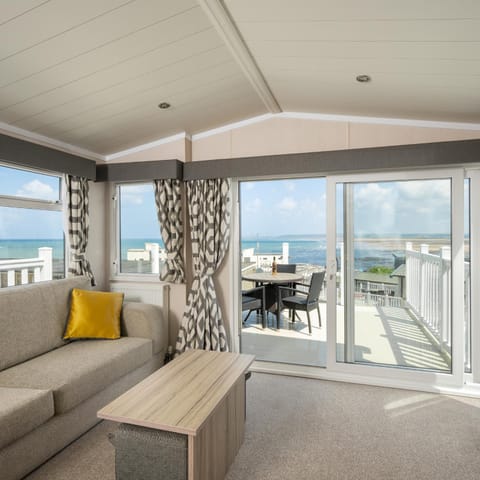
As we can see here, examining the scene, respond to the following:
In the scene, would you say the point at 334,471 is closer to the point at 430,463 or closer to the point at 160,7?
the point at 430,463

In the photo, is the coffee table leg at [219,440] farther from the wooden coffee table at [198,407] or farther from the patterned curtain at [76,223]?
the patterned curtain at [76,223]

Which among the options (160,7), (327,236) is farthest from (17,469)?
(327,236)

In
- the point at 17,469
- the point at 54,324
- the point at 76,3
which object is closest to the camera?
the point at 76,3

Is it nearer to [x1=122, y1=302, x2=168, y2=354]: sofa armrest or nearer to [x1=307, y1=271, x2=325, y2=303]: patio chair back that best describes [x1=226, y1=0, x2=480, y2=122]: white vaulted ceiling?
[x1=307, y1=271, x2=325, y2=303]: patio chair back

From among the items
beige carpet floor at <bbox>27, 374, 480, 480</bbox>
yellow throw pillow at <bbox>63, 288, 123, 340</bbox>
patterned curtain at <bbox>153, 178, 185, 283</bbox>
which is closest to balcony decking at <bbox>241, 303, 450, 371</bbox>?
beige carpet floor at <bbox>27, 374, 480, 480</bbox>

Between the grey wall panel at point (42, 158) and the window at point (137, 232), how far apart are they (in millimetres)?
478

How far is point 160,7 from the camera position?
5.74ft

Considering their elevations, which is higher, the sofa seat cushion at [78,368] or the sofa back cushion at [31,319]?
the sofa back cushion at [31,319]

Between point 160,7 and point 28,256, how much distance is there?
2.48 meters

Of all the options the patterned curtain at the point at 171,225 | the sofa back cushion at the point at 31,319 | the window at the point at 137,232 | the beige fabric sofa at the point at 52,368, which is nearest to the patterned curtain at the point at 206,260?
the patterned curtain at the point at 171,225

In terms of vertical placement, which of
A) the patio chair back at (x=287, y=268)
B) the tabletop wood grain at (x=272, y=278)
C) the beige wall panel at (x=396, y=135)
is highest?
the beige wall panel at (x=396, y=135)

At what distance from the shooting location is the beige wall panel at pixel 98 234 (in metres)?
3.75

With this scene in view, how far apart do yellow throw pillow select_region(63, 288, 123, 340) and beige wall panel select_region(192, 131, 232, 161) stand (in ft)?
5.58

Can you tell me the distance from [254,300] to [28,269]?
8.39 ft
